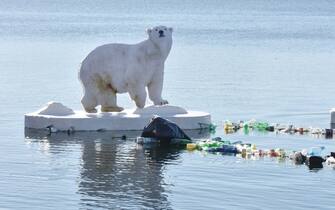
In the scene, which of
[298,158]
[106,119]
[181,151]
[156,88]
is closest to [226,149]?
[181,151]

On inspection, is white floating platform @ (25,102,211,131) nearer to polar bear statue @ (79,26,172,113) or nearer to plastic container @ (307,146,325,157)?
polar bear statue @ (79,26,172,113)

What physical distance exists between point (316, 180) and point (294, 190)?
143cm

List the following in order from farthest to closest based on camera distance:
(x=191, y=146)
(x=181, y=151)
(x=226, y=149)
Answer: (x=191, y=146) < (x=181, y=151) < (x=226, y=149)

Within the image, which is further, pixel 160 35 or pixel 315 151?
pixel 160 35

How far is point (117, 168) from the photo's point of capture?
3672 centimetres

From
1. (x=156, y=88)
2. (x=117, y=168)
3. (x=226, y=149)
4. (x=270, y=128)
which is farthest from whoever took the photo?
(x=270, y=128)

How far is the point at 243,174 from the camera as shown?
118ft

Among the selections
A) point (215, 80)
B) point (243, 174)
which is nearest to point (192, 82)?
point (215, 80)

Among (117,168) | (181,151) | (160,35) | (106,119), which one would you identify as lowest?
(117,168)

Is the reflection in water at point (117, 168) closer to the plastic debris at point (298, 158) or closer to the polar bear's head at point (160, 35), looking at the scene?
the polar bear's head at point (160, 35)

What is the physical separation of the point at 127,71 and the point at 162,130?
123 inches

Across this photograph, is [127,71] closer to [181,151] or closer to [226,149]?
[181,151]

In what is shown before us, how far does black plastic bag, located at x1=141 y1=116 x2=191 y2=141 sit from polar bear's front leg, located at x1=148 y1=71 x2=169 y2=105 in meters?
2.88

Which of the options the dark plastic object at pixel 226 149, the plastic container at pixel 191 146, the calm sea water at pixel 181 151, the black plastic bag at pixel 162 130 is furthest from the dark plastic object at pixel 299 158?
the black plastic bag at pixel 162 130
